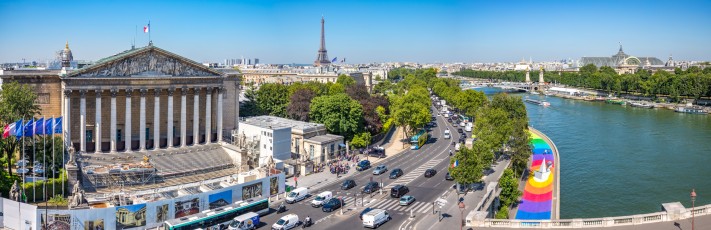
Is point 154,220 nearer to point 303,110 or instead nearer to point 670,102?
point 303,110

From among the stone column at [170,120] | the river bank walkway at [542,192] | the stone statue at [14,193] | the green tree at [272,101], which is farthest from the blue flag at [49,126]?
the green tree at [272,101]

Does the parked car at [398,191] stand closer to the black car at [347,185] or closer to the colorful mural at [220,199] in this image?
the black car at [347,185]

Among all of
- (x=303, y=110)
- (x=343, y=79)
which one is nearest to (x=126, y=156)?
(x=303, y=110)

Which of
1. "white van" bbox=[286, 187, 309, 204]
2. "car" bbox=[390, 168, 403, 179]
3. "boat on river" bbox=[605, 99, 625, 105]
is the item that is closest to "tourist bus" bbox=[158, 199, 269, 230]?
"white van" bbox=[286, 187, 309, 204]

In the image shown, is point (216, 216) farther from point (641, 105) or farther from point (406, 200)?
point (641, 105)

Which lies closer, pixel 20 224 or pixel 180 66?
pixel 20 224

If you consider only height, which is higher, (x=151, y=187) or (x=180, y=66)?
(x=180, y=66)

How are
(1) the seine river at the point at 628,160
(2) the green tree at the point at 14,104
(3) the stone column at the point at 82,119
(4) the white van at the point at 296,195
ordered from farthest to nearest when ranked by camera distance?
1. (3) the stone column at the point at 82,119
2. (1) the seine river at the point at 628,160
3. (2) the green tree at the point at 14,104
4. (4) the white van at the point at 296,195
